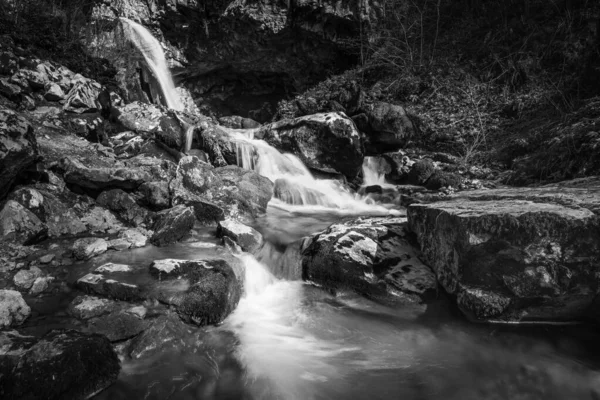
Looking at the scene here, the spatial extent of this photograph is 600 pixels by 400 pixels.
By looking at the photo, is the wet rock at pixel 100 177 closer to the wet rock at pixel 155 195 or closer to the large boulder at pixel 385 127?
the wet rock at pixel 155 195

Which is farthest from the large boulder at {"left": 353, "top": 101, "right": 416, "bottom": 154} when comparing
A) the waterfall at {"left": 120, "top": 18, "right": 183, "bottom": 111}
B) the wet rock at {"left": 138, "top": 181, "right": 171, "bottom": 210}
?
the waterfall at {"left": 120, "top": 18, "right": 183, "bottom": 111}

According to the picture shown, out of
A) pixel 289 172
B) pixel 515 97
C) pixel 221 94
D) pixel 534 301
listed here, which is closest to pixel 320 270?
pixel 534 301

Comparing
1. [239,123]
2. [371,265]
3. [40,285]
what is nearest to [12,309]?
[40,285]

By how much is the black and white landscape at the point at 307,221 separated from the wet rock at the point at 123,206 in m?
0.03

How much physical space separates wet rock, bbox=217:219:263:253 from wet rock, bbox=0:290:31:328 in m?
2.45

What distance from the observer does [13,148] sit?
434cm

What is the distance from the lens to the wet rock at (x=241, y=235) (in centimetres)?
473

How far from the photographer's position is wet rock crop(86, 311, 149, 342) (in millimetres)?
2830

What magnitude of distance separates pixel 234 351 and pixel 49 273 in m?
2.51

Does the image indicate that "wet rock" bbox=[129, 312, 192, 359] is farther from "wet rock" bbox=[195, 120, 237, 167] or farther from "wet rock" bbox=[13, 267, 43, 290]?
"wet rock" bbox=[195, 120, 237, 167]

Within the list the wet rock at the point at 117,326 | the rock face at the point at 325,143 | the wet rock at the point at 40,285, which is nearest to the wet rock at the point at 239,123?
the rock face at the point at 325,143

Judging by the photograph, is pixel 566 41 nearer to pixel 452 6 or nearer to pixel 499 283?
pixel 452 6

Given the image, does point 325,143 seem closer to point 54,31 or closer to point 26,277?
point 26,277

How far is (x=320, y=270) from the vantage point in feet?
13.6
